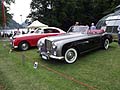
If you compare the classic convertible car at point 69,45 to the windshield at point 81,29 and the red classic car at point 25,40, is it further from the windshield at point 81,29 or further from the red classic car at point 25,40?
the red classic car at point 25,40

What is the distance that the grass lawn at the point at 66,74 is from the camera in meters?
7.49

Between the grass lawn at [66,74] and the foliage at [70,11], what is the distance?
3655 cm

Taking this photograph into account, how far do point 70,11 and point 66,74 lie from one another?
133 feet

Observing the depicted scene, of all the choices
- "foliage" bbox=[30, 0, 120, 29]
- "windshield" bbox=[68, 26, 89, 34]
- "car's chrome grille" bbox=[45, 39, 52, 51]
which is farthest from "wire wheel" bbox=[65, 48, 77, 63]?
"foliage" bbox=[30, 0, 120, 29]

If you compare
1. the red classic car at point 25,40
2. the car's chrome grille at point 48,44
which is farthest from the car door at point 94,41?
the red classic car at point 25,40

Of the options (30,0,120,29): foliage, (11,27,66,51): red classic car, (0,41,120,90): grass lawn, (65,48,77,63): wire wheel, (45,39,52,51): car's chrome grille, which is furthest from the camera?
(30,0,120,29): foliage

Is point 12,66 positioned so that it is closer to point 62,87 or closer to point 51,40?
point 51,40

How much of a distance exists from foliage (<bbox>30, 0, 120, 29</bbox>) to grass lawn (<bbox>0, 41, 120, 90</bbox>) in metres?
36.5

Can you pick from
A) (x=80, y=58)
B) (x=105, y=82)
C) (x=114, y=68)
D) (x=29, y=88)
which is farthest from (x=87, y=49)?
(x=29, y=88)

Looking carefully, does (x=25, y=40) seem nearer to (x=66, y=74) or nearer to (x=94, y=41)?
(x=94, y=41)

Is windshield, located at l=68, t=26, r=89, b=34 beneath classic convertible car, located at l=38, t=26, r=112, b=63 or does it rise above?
above

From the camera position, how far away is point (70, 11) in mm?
48719

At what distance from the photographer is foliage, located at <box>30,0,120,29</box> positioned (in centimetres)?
4759

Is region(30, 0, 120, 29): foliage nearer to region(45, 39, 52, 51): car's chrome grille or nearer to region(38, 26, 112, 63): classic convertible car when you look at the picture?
region(38, 26, 112, 63): classic convertible car
